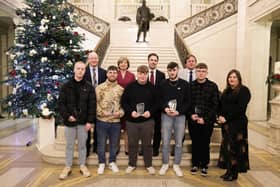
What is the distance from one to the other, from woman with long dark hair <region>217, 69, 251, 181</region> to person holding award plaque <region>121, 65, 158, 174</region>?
3.49 feet

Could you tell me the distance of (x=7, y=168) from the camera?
475 centimetres

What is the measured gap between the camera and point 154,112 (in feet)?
14.5

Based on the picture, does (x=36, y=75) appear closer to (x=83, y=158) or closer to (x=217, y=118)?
(x=83, y=158)

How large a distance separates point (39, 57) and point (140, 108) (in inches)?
122

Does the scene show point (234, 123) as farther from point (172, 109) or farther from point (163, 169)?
point (163, 169)

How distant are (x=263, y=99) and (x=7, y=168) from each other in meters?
8.11

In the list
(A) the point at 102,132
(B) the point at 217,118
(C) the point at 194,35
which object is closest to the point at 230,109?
(B) the point at 217,118

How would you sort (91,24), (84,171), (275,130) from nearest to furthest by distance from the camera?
(84,171), (275,130), (91,24)

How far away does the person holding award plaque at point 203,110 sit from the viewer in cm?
429

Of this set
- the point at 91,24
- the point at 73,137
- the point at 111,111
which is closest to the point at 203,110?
the point at 111,111

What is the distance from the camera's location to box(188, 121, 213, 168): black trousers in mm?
4363

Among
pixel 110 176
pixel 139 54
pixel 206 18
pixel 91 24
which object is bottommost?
pixel 110 176

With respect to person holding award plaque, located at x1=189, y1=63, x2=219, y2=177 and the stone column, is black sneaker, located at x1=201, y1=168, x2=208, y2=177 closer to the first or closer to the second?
person holding award plaque, located at x1=189, y1=63, x2=219, y2=177

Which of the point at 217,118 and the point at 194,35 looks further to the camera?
the point at 194,35
